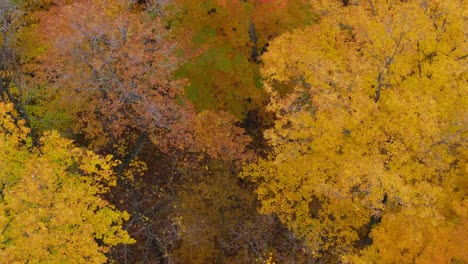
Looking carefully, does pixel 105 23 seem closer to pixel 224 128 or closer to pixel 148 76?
pixel 148 76

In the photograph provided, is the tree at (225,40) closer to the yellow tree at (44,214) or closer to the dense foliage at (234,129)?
the dense foliage at (234,129)

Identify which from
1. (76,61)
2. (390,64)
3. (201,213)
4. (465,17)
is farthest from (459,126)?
(76,61)

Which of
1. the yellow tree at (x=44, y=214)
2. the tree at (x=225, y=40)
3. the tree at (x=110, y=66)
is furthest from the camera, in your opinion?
the tree at (x=225, y=40)

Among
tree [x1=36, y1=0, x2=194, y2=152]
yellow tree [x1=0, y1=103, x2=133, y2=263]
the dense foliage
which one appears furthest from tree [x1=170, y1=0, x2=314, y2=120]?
yellow tree [x1=0, y1=103, x2=133, y2=263]

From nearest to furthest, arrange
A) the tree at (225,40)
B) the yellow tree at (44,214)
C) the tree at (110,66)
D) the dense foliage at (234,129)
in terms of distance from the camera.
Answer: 1. the yellow tree at (44,214)
2. the dense foliage at (234,129)
3. the tree at (110,66)
4. the tree at (225,40)

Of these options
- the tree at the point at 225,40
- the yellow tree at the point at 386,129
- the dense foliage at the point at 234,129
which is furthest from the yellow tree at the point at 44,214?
the yellow tree at the point at 386,129

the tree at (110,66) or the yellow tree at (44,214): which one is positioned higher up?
the tree at (110,66)
